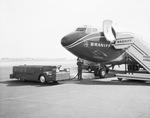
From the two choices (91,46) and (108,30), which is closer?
(91,46)

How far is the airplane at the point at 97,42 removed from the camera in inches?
632

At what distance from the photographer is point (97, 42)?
1700 cm

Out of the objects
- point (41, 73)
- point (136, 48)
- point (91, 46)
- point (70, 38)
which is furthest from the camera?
point (91, 46)

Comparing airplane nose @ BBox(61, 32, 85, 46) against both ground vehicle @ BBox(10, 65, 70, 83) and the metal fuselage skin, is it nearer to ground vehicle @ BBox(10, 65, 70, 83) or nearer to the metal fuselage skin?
the metal fuselage skin

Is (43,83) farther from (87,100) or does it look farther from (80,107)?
(80,107)

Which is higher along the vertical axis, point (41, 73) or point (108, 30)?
point (108, 30)

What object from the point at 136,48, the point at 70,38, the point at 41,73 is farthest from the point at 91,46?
the point at 41,73

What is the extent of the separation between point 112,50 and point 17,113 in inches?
506

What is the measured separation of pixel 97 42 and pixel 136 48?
3297mm

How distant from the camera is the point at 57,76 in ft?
44.8

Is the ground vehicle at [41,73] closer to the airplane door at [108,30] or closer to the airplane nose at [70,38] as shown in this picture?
the airplane nose at [70,38]

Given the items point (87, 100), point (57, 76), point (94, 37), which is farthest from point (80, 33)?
point (87, 100)

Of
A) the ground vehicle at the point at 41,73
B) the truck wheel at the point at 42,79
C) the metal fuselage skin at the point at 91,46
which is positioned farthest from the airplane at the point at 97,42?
the truck wheel at the point at 42,79

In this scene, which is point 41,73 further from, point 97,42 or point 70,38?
point 97,42
